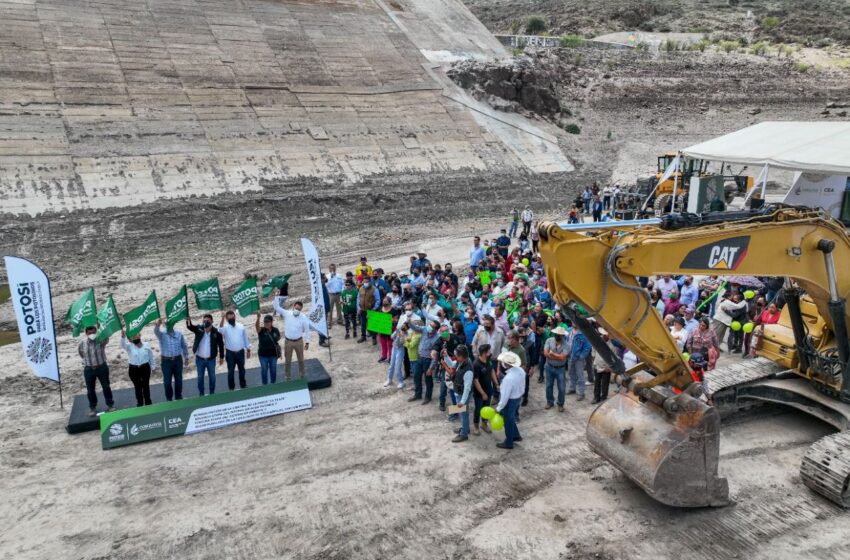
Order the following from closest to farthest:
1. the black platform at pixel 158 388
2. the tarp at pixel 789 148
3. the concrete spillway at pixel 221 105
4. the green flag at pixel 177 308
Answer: the black platform at pixel 158 388
the green flag at pixel 177 308
the tarp at pixel 789 148
the concrete spillway at pixel 221 105

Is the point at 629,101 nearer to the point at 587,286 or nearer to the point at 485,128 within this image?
the point at 485,128

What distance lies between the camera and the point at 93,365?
10664mm

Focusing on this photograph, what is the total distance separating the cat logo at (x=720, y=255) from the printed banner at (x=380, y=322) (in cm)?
686

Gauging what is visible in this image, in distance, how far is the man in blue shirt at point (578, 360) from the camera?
11008 mm

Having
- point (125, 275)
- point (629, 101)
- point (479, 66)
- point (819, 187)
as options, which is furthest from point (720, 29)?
point (125, 275)

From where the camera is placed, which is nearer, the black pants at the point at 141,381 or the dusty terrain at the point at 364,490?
the dusty terrain at the point at 364,490

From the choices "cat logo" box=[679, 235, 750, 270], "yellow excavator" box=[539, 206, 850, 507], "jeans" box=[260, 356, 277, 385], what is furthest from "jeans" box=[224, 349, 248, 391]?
"cat logo" box=[679, 235, 750, 270]

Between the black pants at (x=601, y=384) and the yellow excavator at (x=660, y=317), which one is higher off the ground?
the yellow excavator at (x=660, y=317)

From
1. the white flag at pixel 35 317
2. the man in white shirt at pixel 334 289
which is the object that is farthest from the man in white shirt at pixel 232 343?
the man in white shirt at pixel 334 289

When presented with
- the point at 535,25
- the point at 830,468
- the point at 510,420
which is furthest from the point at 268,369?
the point at 535,25

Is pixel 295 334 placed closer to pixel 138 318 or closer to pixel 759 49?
pixel 138 318

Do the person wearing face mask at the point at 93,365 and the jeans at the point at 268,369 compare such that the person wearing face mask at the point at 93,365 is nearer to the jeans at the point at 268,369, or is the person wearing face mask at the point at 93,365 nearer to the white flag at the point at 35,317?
the white flag at the point at 35,317

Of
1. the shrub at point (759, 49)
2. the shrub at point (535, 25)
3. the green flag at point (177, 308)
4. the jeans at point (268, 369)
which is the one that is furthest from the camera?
the shrub at point (535, 25)

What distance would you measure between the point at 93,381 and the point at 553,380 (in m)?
7.62
